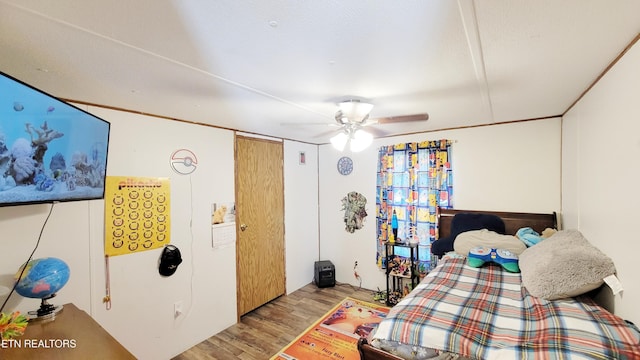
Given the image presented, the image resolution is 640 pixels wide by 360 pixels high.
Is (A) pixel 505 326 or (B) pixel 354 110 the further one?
(B) pixel 354 110

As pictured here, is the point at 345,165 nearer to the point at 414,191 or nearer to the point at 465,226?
the point at 414,191

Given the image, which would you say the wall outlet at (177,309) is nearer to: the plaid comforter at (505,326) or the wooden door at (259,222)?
the wooden door at (259,222)

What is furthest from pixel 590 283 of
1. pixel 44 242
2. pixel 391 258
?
pixel 44 242

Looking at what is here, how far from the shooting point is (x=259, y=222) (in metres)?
3.49

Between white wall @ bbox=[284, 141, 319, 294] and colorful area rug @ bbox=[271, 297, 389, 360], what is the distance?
2.84 ft

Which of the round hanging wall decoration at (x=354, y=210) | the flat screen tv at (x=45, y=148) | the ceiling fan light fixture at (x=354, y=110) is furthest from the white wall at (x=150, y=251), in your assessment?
the round hanging wall decoration at (x=354, y=210)

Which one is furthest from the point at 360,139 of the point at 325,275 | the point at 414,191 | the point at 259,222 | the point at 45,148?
the point at 325,275

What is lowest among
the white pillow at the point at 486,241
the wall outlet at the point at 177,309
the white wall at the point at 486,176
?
the wall outlet at the point at 177,309

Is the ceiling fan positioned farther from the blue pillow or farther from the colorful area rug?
the colorful area rug

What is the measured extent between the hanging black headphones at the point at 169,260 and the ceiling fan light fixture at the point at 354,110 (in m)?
2.05

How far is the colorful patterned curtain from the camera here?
332 cm

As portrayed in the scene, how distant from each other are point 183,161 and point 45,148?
4.44 ft

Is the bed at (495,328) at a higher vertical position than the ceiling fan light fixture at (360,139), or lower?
lower

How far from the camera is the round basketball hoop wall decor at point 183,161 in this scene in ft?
8.55
